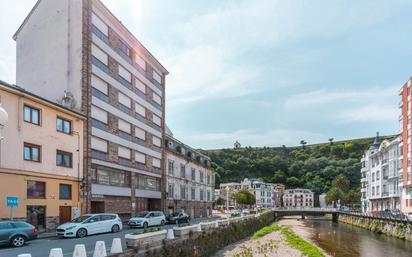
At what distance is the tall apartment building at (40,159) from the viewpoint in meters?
25.8

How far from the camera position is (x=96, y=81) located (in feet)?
120

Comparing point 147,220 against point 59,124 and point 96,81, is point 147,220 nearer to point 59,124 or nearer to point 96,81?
point 59,124

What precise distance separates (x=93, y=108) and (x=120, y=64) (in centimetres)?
746

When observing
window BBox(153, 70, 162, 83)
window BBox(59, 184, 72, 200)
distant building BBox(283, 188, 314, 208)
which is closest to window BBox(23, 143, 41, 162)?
window BBox(59, 184, 72, 200)

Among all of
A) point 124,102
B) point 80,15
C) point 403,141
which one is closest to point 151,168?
point 124,102

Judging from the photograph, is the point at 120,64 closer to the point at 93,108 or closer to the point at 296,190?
the point at 93,108

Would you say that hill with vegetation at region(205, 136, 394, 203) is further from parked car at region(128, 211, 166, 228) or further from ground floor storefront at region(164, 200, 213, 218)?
parked car at region(128, 211, 166, 228)

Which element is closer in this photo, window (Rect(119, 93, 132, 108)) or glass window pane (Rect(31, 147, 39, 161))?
glass window pane (Rect(31, 147, 39, 161))

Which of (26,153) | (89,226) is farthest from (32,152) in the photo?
(89,226)

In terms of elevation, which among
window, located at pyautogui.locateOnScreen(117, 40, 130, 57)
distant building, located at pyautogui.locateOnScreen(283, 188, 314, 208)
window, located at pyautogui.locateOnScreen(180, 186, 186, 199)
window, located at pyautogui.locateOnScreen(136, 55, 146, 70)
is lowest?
distant building, located at pyautogui.locateOnScreen(283, 188, 314, 208)

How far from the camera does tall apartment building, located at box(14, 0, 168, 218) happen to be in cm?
3472

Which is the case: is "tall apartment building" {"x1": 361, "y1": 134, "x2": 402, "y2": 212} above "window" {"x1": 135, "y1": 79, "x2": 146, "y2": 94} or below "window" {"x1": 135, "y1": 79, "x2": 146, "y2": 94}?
below

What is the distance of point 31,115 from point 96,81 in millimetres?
9264

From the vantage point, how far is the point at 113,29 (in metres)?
40.2
